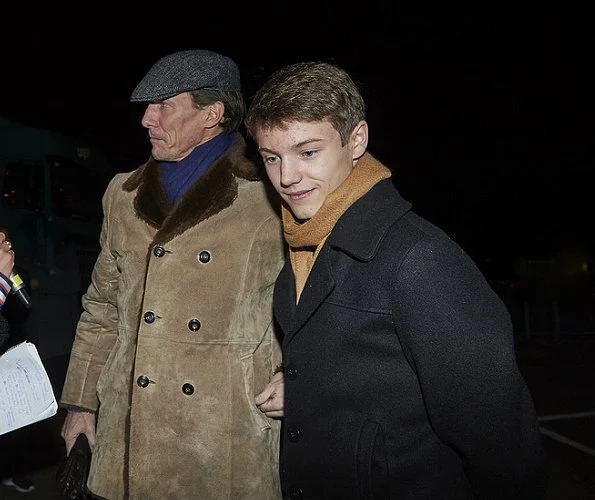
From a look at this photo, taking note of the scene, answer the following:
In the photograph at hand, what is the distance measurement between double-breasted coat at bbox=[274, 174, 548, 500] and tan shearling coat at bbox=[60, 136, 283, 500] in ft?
2.09

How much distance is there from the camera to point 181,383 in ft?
7.76

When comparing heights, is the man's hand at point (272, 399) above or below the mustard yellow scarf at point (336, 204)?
below

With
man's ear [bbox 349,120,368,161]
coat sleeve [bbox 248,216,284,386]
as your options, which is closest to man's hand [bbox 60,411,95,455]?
coat sleeve [bbox 248,216,284,386]

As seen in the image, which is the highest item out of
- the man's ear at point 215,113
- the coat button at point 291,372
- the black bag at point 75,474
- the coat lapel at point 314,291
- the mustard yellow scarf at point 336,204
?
the man's ear at point 215,113

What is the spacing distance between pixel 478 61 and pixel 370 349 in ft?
46.6

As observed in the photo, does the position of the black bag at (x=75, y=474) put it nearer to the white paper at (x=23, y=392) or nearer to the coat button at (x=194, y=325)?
the white paper at (x=23, y=392)

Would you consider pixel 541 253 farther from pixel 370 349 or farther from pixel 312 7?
pixel 370 349

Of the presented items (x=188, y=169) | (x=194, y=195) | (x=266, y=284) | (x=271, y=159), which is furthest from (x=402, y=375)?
(x=188, y=169)

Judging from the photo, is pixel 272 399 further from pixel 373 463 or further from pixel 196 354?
pixel 373 463

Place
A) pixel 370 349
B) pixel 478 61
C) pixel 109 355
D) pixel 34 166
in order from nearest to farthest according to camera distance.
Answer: pixel 370 349 < pixel 109 355 < pixel 34 166 < pixel 478 61

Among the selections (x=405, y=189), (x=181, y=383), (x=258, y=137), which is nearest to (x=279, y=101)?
(x=258, y=137)

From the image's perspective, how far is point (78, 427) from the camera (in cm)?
263

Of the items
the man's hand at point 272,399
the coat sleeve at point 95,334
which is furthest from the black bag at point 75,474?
the man's hand at point 272,399

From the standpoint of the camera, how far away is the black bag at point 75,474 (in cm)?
251
